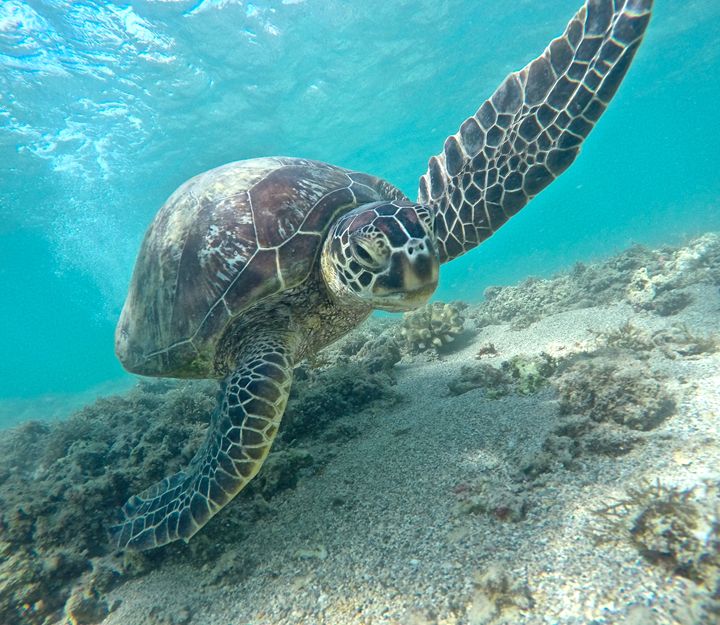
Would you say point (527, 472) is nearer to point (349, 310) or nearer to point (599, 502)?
point (599, 502)

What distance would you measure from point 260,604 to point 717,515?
225cm

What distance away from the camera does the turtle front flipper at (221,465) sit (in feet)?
8.25

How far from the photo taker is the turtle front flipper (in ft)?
8.25

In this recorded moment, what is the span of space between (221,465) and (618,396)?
279 cm

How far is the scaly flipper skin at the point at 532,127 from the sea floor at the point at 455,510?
1.63m

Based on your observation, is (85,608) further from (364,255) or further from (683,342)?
(683,342)

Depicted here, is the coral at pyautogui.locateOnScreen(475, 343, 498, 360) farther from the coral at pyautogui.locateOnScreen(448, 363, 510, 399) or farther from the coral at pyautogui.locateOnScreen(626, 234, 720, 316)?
the coral at pyautogui.locateOnScreen(626, 234, 720, 316)

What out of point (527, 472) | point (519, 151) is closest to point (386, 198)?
point (519, 151)

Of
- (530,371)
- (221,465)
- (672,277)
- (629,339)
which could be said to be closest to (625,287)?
(672,277)

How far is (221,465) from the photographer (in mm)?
2580

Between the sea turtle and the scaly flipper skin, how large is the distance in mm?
11

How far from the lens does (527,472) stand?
2.21 m

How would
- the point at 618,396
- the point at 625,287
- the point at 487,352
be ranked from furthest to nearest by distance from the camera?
the point at 625,287, the point at 487,352, the point at 618,396

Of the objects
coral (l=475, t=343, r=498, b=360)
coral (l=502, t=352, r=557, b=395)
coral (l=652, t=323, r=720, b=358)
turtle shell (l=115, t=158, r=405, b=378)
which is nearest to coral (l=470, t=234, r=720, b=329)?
coral (l=475, t=343, r=498, b=360)
